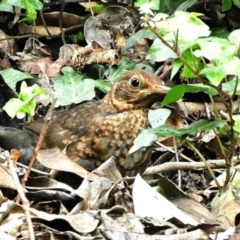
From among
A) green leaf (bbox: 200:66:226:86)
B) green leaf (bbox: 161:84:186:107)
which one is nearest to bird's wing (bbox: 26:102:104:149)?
green leaf (bbox: 161:84:186:107)

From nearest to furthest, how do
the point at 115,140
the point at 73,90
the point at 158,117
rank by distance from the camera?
1. the point at 158,117
2. the point at 115,140
3. the point at 73,90

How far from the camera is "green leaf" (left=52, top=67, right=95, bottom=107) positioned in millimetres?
4742

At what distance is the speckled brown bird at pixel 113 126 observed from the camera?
14.8 ft

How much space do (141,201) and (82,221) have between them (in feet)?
1.24

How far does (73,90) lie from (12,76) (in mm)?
552

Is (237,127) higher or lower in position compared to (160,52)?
lower

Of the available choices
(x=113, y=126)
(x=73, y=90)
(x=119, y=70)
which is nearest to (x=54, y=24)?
(x=119, y=70)

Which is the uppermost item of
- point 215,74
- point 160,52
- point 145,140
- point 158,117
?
point 215,74

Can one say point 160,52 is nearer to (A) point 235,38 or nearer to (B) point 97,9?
(A) point 235,38

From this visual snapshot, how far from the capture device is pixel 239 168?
12.4 feet

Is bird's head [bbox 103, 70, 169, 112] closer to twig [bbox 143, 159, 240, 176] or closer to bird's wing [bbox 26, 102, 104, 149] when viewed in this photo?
bird's wing [bbox 26, 102, 104, 149]

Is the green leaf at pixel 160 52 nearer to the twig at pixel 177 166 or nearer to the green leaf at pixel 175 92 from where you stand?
the green leaf at pixel 175 92

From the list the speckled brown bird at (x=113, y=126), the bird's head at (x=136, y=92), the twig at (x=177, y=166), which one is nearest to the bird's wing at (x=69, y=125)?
the speckled brown bird at (x=113, y=126)

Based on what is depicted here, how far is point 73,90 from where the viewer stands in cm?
485
